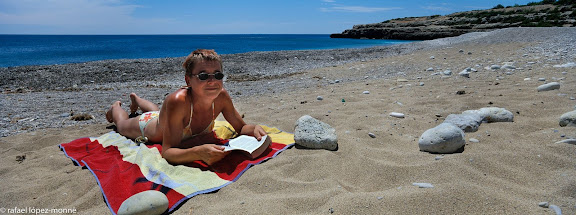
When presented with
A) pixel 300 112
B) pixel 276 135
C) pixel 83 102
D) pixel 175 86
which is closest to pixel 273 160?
pixel 276 135

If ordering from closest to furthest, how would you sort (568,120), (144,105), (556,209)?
1. (556,209)
2. (568,120)
3. (144,105)

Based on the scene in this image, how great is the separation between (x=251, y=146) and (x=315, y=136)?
0.70 m

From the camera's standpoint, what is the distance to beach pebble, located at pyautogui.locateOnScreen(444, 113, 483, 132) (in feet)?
11.7

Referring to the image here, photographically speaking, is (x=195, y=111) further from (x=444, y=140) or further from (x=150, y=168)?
(x=444, y=140)

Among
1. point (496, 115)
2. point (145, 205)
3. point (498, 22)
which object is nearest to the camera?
point (145, 205)

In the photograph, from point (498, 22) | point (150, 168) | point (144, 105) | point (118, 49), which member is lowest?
point (150, 168)

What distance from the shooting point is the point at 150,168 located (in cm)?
308

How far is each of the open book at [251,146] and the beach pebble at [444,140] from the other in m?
1.62

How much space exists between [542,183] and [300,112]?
3250 mm

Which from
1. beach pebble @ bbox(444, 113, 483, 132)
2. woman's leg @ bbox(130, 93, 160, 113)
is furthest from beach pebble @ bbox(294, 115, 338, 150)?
woman's leg @ bbox(130, 93, 160, 113)

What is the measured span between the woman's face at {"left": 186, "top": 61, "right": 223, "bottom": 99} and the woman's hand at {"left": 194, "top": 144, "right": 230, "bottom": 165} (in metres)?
0.53

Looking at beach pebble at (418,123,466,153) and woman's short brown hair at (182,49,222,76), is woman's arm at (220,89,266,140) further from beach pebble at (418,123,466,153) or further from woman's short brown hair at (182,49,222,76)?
beach pebble at (418,123,466,153)

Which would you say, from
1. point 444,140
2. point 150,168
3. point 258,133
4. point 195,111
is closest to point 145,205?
point 150,168

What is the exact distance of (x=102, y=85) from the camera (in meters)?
9.96
